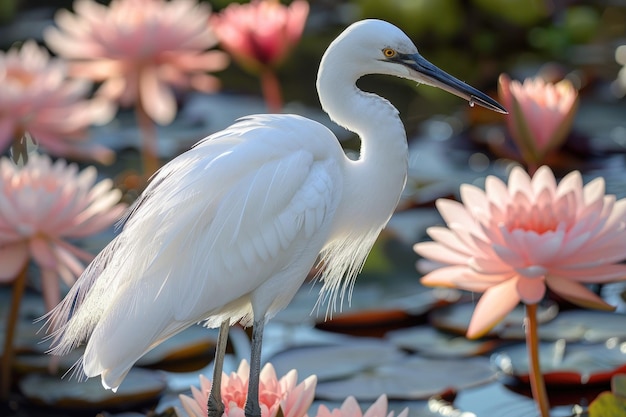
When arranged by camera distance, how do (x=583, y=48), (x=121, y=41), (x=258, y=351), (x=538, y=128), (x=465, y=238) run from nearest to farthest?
1. (x=258, y=351)
2. (x=465, y=238)
3. (x=538, y=128)
4. (x=121, y=41)
5. (x=583, y=48)

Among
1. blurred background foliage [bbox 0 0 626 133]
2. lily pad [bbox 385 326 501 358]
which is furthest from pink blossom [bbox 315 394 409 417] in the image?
blurred background foliage [bbox 0 0 626 133]

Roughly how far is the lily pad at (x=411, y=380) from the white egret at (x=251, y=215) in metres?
0.34

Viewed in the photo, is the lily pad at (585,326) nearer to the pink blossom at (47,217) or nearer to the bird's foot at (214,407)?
the bird's foot at (214,407)

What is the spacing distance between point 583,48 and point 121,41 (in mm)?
2101

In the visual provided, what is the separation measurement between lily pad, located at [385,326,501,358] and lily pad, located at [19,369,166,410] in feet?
1.55

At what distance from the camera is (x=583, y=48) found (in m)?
4.10

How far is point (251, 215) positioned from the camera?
60.5 inches

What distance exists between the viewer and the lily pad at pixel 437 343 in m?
2.02

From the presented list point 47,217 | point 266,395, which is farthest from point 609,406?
point 47,217

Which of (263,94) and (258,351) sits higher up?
(258,351)

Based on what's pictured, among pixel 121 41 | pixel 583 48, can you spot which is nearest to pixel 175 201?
pixel 121 41

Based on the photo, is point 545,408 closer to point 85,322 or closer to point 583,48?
point 85,322

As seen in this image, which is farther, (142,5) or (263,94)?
(263,94)

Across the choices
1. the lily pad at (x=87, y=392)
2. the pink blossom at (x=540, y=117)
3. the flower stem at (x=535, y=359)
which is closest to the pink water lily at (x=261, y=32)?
the pink blossom at (x=540, y=117)
